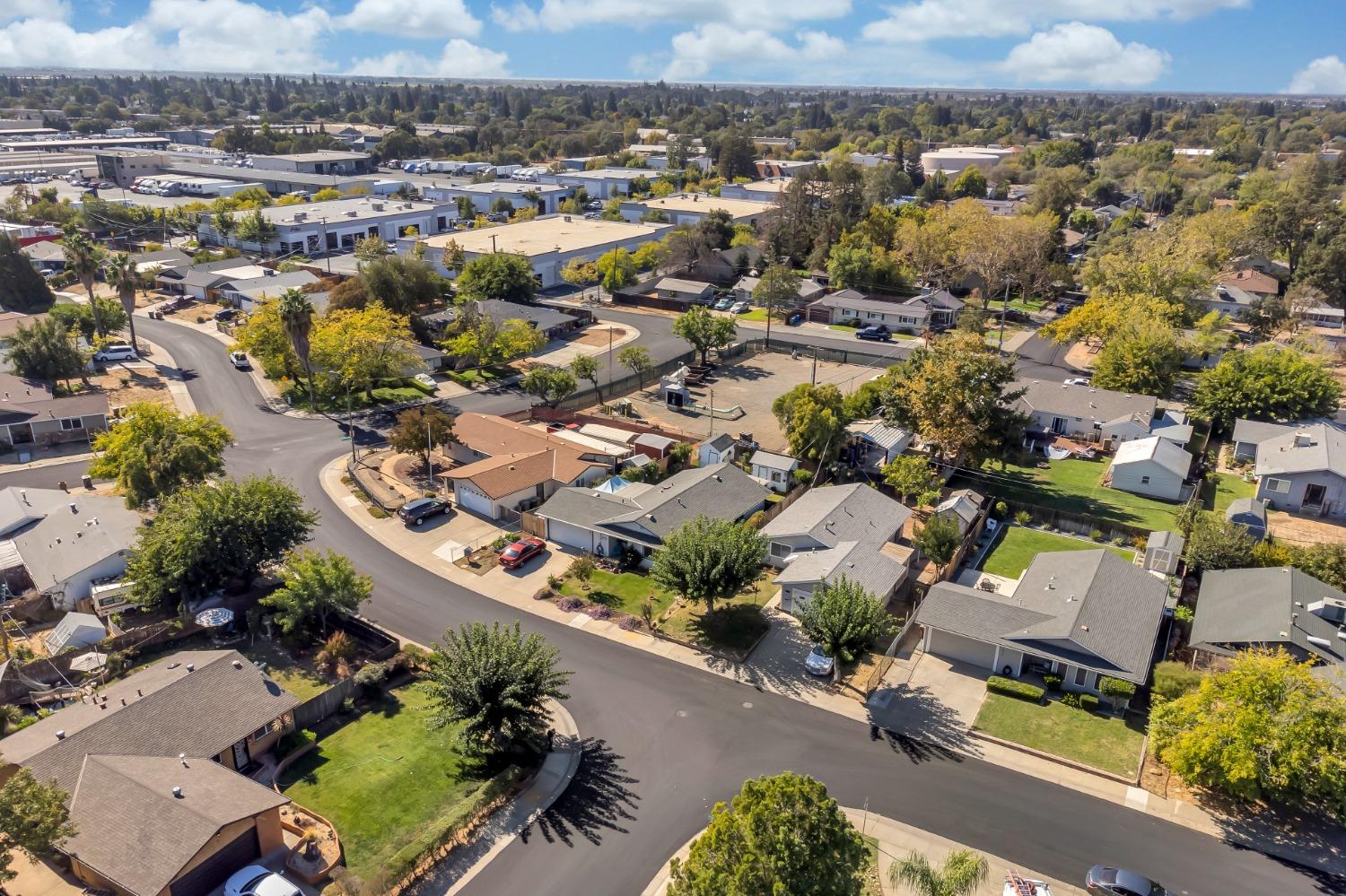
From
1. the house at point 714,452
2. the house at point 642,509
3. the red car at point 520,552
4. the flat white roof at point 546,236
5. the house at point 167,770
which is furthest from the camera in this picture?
the flat white roof at point 546,236

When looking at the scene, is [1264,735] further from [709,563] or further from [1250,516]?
[1250,516]

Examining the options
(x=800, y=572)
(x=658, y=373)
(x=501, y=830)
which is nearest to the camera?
(x=501, y=830)

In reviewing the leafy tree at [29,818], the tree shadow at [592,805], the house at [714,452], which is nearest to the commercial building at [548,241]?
the house at [714,452]

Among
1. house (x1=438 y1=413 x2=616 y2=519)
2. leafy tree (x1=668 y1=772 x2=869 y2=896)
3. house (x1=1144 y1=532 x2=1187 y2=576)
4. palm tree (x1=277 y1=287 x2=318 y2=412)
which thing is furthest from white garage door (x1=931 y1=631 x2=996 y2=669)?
palm tree (x1=277 y1=287 x2=318 y2=412)

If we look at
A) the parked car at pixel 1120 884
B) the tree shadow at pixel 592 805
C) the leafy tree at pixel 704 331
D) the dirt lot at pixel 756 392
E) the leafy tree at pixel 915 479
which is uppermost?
the leafy tree at pixel 704 331

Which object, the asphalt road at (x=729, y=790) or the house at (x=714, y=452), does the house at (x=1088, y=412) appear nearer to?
the house at (x=714, y=452)

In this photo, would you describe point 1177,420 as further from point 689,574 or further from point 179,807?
point 179,807

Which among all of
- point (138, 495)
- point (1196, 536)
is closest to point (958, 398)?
point (1196, 536)

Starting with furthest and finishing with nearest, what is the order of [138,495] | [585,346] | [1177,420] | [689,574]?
[585,346] → [1177,420] → [138,495] → [689,574]

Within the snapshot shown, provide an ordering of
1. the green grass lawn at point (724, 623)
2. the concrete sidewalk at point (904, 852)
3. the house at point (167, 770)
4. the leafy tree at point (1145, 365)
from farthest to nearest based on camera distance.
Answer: the leafy tree at point (1145, 365) → the green grass lawn at point (724, 623) → the concrete sidewalk at point (904, 852) → the house at point (167, 770)
